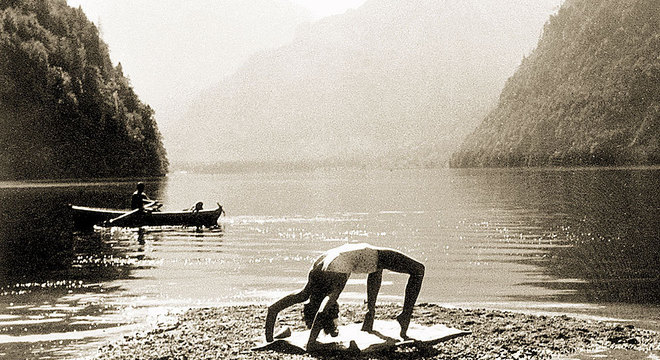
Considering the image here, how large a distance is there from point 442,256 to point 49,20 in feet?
470

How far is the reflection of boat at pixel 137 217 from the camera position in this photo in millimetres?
58528

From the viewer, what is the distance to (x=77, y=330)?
21.5m

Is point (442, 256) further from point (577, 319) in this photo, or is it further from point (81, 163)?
point (81, 163)

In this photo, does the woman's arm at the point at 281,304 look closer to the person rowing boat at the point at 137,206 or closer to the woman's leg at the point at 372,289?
the woman's leg at the point at 372,289

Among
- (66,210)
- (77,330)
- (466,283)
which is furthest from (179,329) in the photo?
(66,210)

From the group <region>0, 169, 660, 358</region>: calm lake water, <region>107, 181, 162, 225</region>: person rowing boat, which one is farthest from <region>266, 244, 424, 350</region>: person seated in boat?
<region>107, 181, 162, 225</region>: person rowing boat

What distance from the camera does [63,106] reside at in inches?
6142

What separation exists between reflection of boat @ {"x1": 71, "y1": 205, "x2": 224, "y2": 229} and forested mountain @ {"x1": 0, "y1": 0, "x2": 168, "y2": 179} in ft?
316

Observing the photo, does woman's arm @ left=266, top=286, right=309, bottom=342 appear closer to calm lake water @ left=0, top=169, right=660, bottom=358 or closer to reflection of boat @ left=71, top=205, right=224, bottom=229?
calm lake water @ left=0, top=169, right=660, bottom=358

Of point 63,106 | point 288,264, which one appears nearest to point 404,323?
point 288,264

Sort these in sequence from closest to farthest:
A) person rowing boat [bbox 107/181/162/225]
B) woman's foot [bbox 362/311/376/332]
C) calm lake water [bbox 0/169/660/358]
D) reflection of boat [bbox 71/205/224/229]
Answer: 1. woman's foot [bbox 362/311/376/332]
2. calm lake water [bbox 0/169/660/358]
3. person rowing boat [bbox 107/181/162/225]
4. reflection of boat [bbox 71/205/224/229]

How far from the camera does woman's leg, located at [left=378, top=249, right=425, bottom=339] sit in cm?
1753

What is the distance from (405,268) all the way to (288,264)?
877 inches

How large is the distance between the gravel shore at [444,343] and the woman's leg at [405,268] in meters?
0.89
